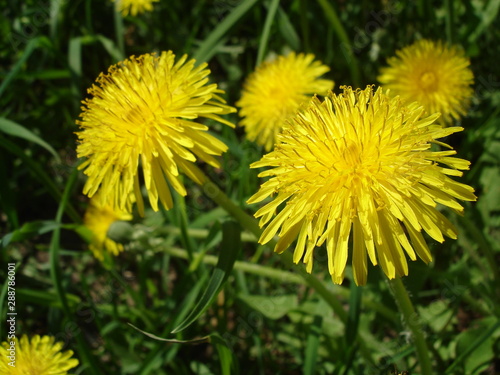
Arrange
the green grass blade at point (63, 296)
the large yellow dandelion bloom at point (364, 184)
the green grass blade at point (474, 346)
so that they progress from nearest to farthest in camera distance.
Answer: the large yellow dandelion bloom at point (364, 184)
the green grass blade at point (474, 346)
the green grass blade at point (63, 296)

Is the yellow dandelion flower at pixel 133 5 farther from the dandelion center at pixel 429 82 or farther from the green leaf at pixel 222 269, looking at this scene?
the green leaf at pixel 222 269

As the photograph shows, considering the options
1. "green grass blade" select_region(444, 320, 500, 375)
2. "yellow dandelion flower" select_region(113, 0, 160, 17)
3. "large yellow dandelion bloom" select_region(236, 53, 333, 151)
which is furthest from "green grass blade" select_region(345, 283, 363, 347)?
"yellow dandelion flower" select_region(113, 0, 160, 17)

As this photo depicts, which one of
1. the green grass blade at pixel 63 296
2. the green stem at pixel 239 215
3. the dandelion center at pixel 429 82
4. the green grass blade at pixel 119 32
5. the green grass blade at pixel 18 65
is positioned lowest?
the green grass blade at pixel 63 296

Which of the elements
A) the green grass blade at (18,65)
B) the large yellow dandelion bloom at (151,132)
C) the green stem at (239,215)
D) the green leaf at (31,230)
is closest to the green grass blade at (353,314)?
the green stem at (239,215)

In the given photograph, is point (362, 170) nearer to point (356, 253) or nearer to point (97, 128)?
point (356, 253)

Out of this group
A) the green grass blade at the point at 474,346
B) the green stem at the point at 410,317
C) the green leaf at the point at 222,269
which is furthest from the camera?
the green grass blade at the point at 474,346

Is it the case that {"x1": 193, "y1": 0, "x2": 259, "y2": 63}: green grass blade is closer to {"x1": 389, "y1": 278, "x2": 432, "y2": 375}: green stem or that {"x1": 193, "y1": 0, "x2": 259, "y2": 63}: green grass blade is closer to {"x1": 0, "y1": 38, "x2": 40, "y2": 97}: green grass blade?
{"x1": 0, "y1": 38, "x2": 40, "y2": 97}: green grass blade

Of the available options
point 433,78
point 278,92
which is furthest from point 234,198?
point 433,78
